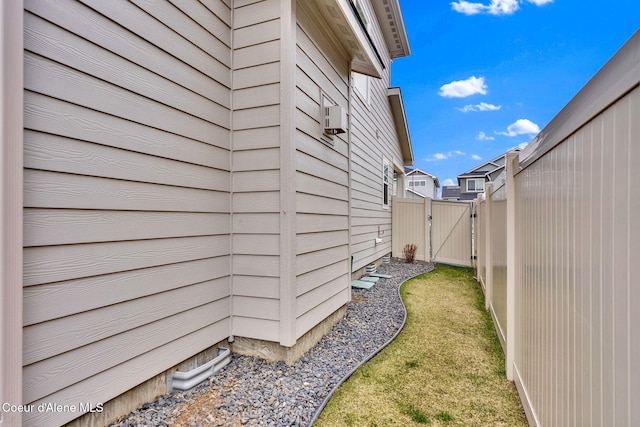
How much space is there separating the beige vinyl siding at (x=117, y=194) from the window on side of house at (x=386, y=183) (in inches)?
265

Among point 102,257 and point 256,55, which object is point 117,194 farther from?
point 256,55

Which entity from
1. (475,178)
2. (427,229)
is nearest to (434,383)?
(427,229)

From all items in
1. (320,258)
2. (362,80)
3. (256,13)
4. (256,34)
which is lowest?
(320,258)

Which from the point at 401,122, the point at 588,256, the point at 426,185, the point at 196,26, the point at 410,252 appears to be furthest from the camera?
the point at 426,185

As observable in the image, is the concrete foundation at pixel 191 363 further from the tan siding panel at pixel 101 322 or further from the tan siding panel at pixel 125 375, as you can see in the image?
the tan siding panel at pixel 101 322

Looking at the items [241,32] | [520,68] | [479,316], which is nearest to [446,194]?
[520,68]

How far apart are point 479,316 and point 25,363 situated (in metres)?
4.80

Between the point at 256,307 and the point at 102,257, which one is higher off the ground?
the point at 102,257

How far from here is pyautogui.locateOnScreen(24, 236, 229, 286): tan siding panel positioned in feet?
5.35

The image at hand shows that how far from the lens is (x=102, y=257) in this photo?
192 centimetres

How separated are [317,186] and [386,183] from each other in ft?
20.7

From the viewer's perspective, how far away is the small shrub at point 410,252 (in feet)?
30.2

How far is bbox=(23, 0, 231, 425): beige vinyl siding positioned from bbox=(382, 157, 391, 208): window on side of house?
265 inches

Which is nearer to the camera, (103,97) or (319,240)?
(103,97)
